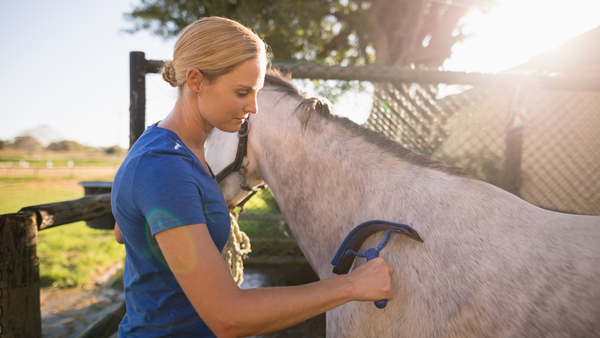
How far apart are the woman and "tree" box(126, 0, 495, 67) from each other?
26.0 ft

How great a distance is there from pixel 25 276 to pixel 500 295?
2517 mm

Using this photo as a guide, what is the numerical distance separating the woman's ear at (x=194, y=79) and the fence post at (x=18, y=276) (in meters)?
1.57

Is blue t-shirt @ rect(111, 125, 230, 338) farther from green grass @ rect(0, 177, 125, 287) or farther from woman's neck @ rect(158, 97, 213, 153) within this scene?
green grass @ rect(0, 177, 125, 287)

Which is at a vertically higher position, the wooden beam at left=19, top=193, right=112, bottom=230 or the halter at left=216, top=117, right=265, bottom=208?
the halter at left=216, top=117, right=265, bottom=208

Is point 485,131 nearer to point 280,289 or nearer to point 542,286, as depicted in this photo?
point 542,286

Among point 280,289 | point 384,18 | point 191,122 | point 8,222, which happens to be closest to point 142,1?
point 384,18

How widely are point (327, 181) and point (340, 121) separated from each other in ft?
1.15

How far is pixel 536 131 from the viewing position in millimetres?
5164

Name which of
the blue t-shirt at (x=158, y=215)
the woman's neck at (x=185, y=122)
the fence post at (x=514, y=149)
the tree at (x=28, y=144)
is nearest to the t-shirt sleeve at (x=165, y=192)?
the blue t-shirt at (x=158, y=215)

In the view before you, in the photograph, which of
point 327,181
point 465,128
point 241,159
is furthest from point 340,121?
point 465,128

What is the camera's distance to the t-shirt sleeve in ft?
2.32

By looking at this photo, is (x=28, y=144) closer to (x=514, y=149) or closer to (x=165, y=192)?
(x=165, y=192)

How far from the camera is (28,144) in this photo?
5459 cm

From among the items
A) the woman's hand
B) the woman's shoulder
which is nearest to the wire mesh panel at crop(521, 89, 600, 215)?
the woman's hand
